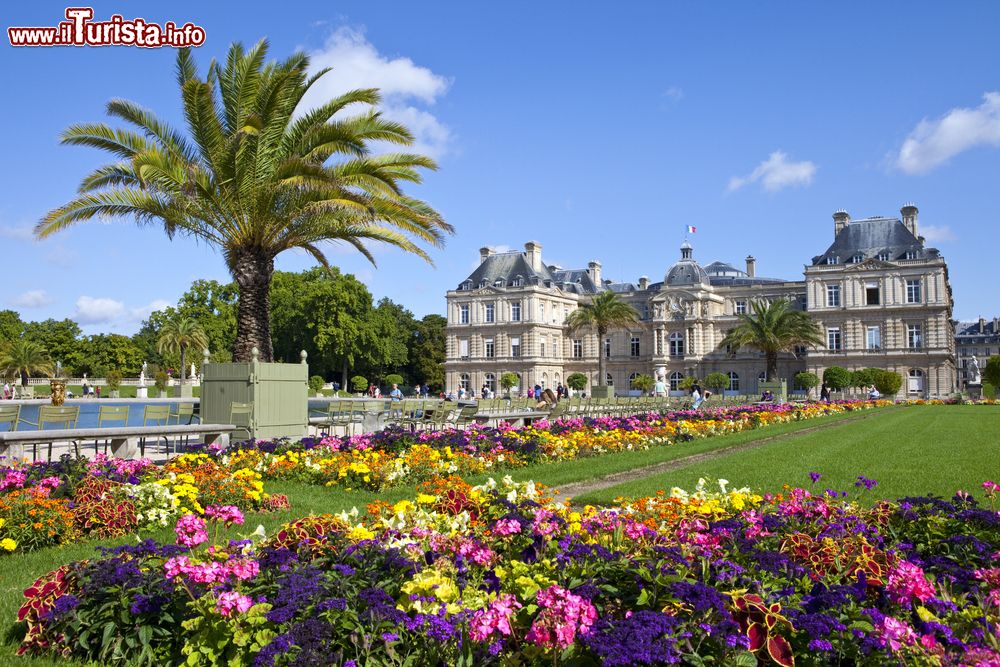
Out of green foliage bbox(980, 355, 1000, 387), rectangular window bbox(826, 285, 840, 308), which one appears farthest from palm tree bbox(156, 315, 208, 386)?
green foliage bbox(980, 355, 1000, 387)

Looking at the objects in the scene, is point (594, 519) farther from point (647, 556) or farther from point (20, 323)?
point (20, 323)

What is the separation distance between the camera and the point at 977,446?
15.0 metres

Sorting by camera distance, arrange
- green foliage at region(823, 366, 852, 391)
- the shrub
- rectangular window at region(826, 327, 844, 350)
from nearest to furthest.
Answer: green foliage at region(823, 366, 852, 391), rectangular window at region(826, 327, 844, 350), the shrub

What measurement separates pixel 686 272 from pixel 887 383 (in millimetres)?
24489

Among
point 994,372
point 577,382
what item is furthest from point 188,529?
point 577,382

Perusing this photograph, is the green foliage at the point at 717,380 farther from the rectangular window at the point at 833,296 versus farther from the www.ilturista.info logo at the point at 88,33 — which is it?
the www.ilturista.info logo at the point at 88,33

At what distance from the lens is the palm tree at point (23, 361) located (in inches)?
2370

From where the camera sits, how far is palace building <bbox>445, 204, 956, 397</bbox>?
6084cm

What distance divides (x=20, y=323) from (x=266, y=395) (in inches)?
3104

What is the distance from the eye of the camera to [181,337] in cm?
6106

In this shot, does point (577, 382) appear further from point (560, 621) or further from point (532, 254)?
point (560, 621)

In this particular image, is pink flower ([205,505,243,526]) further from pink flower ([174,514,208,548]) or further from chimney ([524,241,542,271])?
chimney ([524,241,542,271])

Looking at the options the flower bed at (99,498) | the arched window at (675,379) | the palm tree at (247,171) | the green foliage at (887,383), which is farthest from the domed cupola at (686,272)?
the flower bed at (99,498)

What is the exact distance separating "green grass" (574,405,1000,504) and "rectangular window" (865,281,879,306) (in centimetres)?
4754
